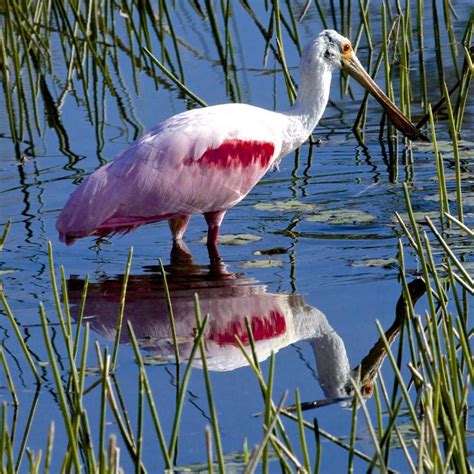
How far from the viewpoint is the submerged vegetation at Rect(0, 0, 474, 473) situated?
11.5 feet

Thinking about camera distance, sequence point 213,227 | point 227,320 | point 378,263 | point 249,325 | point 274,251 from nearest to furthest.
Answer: point 249,325
point 227,320
point 378,263
point 274,251
point 213,227

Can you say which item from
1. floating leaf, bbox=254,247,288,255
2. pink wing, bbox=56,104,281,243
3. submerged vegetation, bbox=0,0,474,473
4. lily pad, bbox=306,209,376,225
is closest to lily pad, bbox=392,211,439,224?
submerged vegetation, bbox=0,0,474,473

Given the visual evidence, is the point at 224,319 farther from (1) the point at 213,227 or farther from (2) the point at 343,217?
(2) the point at 343,217

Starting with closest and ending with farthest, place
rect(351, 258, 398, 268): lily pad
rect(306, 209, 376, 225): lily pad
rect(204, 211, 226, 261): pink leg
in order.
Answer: rect(351, 258, 398, 268): lily pad → rect(204, 211, 226, 261): pink leg → rect(306, 209, 376, 225): lily pad

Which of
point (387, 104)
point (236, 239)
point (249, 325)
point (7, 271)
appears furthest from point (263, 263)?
point (249, 325)

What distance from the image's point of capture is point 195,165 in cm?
715

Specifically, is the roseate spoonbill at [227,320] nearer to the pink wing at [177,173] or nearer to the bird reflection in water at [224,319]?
the bird reflection in water at [224,319]

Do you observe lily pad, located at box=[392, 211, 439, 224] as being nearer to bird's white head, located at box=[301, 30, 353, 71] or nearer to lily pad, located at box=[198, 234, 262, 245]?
lily pad, located at box=[198, 234, 262, 245]

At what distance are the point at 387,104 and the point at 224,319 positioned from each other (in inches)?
109

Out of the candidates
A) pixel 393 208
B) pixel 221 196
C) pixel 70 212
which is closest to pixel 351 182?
pixel 393 208

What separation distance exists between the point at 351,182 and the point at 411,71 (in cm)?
250

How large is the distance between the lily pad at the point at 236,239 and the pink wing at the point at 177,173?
0.18 meters

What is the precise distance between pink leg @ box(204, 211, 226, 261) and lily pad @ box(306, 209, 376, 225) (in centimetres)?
52

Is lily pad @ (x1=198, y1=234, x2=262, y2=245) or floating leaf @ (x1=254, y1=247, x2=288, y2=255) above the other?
lily pad @ (x1=198, y1=234, x2=262, y2=245)
